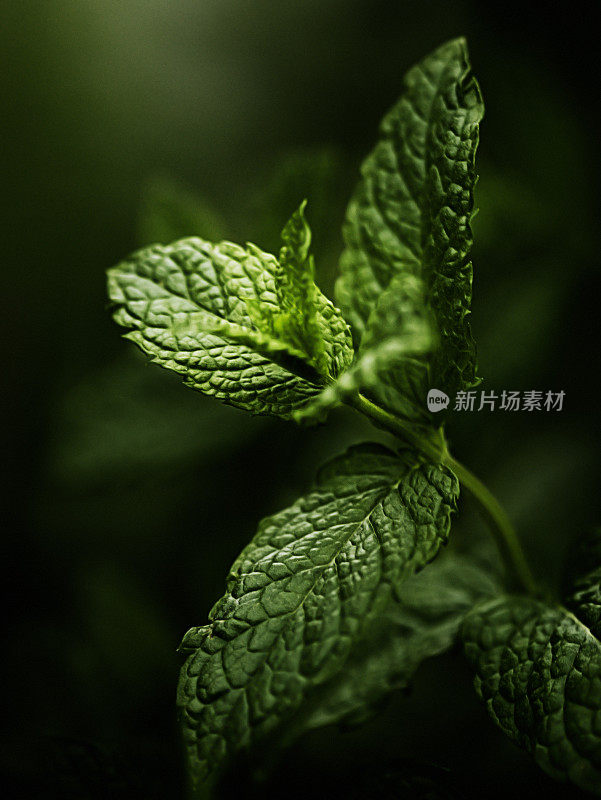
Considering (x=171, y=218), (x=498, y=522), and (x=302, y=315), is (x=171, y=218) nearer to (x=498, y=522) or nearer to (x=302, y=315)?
(x=302, y=315)

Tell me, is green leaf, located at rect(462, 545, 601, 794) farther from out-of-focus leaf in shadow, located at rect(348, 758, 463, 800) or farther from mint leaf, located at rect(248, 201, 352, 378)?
mint leaf, located at rect(248, 201, 352, 378)

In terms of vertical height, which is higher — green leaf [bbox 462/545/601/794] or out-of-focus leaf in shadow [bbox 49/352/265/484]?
out-of-focus leaf in shadow [bbox 49/352/265/484]

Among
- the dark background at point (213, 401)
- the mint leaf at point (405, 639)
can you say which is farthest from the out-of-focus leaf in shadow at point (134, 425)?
the mint leaf at point (405, 639)

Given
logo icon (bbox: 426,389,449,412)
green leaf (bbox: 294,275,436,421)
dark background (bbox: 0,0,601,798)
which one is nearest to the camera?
green leaf (bbox: 294,275,436,421)

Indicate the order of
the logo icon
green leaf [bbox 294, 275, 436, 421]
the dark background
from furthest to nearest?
the dark background, the logo icon, green leaf [bbox 294, 275, 436, 421]

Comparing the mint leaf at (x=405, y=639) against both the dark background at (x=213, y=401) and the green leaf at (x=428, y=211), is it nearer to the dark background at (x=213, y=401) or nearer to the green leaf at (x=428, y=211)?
the dark background at (x=213, y=401)

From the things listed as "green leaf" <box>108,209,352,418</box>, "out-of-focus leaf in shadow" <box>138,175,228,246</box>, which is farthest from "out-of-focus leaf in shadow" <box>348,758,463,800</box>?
"out-of-focus leaf in shadow" <box>138,175,228,246</box>

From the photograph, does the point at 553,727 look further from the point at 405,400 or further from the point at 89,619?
the point at 89,619

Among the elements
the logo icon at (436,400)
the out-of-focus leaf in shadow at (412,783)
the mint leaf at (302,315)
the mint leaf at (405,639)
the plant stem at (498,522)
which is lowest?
the out-of-focus leaf in shadow at (412,783)
